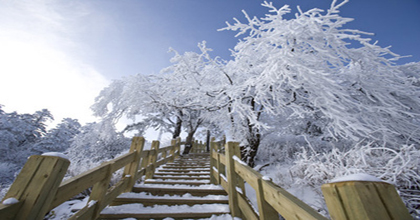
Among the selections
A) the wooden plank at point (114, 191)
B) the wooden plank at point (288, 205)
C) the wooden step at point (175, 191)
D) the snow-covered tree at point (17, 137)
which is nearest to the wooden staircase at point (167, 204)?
the wooden step at point (175, 191)

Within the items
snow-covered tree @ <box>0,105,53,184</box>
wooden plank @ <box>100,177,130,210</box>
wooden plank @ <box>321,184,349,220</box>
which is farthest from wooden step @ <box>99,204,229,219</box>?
snow-covered tree @ <box>0,105,53,184</box>

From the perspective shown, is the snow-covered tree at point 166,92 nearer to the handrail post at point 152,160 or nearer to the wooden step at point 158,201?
the handrail post at point 152,160

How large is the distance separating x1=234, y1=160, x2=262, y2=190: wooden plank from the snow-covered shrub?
6.01 ft

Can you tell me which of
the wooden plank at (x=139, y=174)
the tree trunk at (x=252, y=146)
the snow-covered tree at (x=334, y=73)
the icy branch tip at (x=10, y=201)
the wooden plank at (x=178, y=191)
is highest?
the snow-covered tree at (x=334, y=73)

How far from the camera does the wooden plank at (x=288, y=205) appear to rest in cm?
97

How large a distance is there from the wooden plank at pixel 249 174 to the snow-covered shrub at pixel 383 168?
1831 mm

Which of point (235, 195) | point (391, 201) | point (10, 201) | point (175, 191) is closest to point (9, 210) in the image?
point (10, 201)

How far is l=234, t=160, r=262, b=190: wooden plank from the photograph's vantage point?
5.78ft

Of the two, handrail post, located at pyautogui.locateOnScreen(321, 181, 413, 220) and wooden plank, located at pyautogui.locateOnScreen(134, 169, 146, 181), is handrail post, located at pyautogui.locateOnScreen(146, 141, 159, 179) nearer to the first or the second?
wooden plank, located at pyautogui.locateOnScreen(134, 169, 146, 181)

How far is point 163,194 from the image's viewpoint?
3359 millimetres

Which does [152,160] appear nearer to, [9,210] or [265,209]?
[9,210]

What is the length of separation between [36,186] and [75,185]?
53 cm

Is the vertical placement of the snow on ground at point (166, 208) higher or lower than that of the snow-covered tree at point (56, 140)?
lower

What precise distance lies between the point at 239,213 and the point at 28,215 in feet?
8.02
